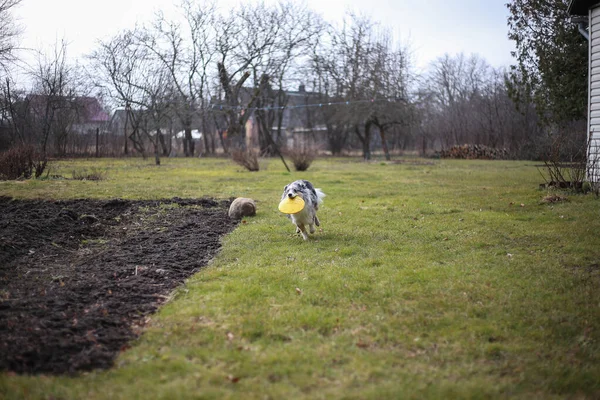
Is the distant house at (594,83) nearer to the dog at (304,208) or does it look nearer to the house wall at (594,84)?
the house wall at (594,84)

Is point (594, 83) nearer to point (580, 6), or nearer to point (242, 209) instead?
point (580, 6)

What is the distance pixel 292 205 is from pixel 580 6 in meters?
11.0

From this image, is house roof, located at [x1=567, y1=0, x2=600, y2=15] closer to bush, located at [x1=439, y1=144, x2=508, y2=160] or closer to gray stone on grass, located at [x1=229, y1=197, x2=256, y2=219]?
gray stone on grass, located at [x1=229, y1=197, x2=256, y2=219]

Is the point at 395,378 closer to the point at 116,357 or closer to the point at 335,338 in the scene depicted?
the point at 335,338

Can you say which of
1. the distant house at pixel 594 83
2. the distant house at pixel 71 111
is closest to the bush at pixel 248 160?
the distant house at pixel 71 111

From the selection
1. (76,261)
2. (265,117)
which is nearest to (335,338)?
(76,261)

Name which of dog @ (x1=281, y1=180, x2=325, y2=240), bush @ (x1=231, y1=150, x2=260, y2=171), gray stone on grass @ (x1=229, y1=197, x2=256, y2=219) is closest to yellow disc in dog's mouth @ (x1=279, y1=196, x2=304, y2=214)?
dog @ (x1=281, y1=180, x2=325, y2=240)

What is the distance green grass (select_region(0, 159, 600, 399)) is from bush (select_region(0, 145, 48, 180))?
10432 mm

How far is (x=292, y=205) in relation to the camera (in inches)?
287

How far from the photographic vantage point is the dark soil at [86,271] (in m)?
3.80

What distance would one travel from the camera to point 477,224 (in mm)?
8812

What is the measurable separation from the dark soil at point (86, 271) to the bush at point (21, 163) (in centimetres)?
521

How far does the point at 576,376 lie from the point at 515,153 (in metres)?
31.8

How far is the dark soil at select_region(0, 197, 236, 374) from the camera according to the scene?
380cm
